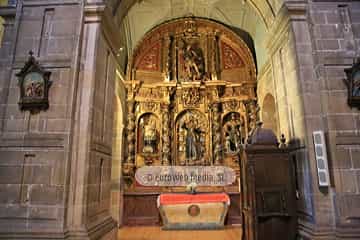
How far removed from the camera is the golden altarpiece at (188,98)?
9.07m

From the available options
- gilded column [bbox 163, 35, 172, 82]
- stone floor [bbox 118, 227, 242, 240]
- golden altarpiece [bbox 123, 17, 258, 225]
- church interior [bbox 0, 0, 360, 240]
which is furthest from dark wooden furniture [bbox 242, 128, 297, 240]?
gilded column [bbox 163, 35, 172, 82]

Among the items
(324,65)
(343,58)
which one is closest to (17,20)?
(324,65)

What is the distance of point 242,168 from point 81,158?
298cm

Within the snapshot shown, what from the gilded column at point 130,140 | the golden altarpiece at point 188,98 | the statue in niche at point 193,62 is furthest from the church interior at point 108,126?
the statue in niche at point 193,62

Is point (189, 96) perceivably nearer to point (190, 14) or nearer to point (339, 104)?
point (190, 14)

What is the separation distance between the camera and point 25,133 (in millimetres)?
4320

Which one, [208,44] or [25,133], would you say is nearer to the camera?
[25,133]

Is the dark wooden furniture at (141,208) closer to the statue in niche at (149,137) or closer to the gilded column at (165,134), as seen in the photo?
the gilded column at (165,134)

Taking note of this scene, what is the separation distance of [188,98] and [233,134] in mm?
2002

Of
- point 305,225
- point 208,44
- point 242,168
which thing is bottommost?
point 305,225

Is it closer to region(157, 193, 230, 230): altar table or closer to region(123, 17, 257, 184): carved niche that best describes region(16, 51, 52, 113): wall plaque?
region(157, 193, 230, 230): altar table

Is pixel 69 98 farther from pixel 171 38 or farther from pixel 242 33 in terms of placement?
pixel 242 33

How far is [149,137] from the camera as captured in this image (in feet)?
30.2

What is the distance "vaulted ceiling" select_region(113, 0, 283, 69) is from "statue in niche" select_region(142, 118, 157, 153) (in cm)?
278
